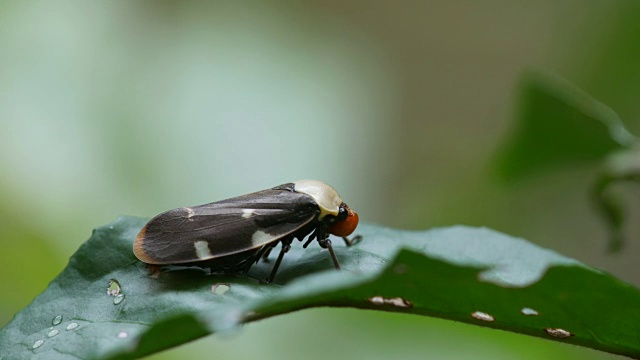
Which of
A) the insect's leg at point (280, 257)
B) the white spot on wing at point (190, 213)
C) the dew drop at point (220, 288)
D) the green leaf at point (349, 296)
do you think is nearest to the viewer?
the green leaf at point (349, 296)

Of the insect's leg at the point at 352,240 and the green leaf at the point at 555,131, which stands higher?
the green leaf at the point at 555,131

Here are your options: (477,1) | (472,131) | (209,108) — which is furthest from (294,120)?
(477,1)

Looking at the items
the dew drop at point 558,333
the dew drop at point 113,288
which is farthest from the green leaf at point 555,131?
the dew drop at point 113,288

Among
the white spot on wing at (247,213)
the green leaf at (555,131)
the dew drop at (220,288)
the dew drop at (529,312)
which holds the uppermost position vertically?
the green leaf at (555,131)

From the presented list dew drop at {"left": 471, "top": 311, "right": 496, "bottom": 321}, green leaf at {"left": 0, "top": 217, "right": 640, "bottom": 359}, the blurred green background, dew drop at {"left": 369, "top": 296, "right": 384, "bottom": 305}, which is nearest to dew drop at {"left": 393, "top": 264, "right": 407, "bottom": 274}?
green leaf at {"left": 0, "top": 217, "right": 640, "bottom": 359}

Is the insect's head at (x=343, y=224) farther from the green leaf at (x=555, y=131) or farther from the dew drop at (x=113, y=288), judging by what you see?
the green leaf at (x=555, y=131)

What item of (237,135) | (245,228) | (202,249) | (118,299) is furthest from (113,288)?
(237,135)

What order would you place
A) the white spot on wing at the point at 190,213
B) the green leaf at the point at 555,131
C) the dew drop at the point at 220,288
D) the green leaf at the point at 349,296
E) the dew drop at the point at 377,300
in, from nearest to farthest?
the green leaf at the point at 349,296
the dew drop at the point at 377,300
the dew drop at the point at 220,288
the white spot on wing at the point at 190,213
the green leaf at the point at 555,131
